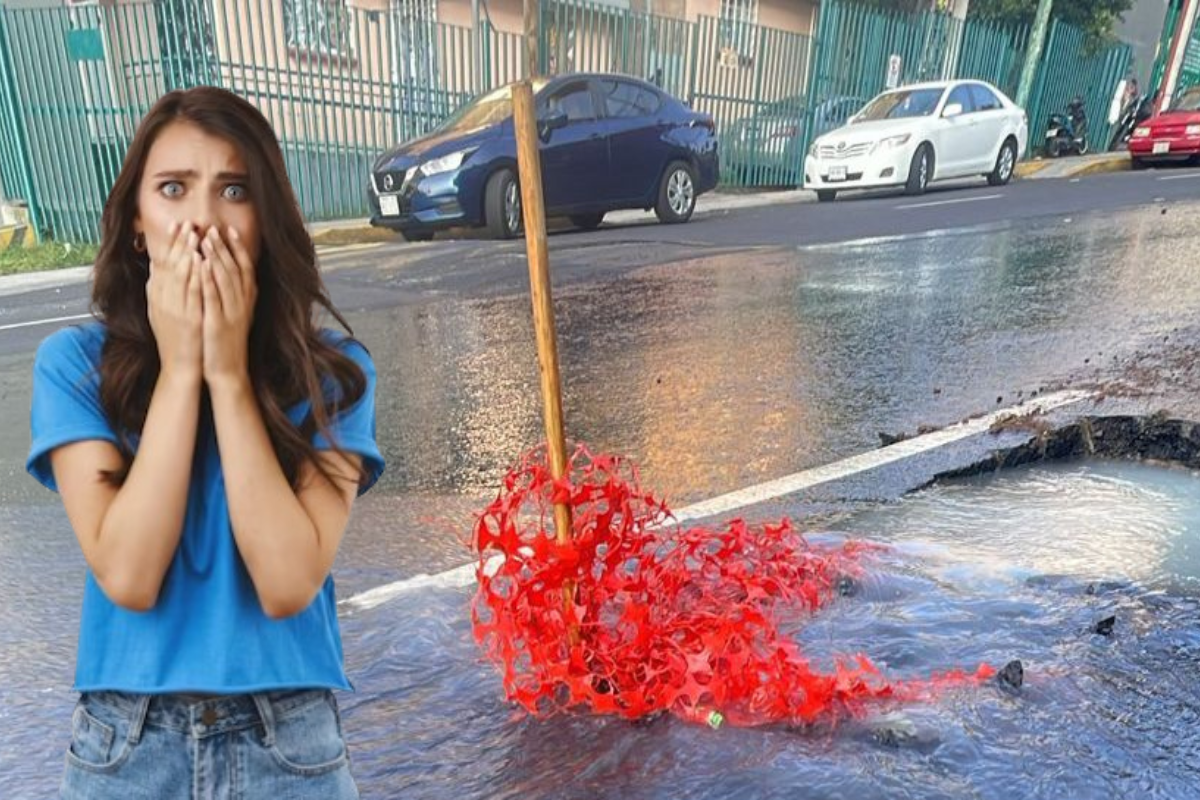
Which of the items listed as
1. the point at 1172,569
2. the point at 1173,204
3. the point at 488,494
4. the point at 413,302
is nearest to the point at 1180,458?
the point at 1172,569

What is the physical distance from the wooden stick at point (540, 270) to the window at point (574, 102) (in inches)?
401

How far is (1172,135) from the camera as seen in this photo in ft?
67.4

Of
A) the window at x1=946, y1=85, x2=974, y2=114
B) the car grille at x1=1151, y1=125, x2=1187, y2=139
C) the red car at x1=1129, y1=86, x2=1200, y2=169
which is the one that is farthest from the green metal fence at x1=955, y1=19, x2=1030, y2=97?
the window at x1=946, y1=85, x2=974, y2=114

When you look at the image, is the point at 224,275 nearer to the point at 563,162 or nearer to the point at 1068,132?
the point at 563,162

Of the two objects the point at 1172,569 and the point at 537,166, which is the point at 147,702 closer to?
Result: the point at 537,166

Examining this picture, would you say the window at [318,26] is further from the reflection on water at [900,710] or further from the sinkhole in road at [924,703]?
the sinkhole in road at [924,703]

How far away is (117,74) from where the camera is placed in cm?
1273

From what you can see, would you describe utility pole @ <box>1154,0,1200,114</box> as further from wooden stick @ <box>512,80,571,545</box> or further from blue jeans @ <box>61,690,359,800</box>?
blue jeans @ <box>61,690,359,800</box>

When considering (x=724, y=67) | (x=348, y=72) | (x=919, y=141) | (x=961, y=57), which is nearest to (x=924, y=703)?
(x=348, y=72)

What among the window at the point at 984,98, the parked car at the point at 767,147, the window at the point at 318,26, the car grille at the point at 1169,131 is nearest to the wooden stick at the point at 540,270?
the window at the point at 318,26

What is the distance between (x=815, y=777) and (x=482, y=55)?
15271 millimetres

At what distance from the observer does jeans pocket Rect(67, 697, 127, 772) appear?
4.47 feet

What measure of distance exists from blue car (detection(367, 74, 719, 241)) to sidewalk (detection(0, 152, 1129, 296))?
2.14ft

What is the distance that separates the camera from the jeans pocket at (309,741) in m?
1.39
